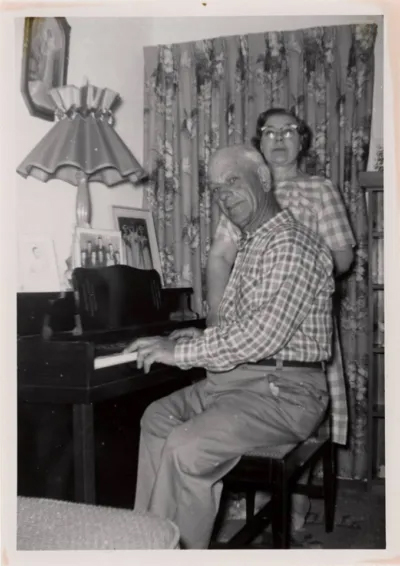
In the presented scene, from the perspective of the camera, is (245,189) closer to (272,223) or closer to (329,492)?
(272,223)

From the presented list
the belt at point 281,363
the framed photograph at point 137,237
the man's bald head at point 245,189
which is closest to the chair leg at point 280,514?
the belt at point 281,363

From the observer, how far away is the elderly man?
4.38ft

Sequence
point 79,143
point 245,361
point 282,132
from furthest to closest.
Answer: point 282,132
point 79,143
point 245,361

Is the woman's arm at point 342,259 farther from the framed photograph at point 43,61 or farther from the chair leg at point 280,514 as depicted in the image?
the framed photograph at point 43,61

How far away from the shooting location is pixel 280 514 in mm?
1348

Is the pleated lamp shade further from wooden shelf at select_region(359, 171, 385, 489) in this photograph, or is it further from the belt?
wooden shelf at select_region(359, 171, 385, 489)

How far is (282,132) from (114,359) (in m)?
1.11

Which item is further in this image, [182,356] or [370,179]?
[370,179]

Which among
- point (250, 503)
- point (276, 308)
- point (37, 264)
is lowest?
point (250, 503)

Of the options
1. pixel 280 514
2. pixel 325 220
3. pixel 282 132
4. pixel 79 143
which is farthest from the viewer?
pixel 282 132

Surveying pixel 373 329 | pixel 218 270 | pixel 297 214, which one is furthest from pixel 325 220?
pixel 373 329

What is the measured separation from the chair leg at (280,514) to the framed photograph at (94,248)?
2.52 feet
